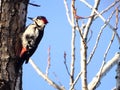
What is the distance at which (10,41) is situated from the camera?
2.33m

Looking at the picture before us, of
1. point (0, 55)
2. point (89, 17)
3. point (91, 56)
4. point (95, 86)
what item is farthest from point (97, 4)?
point (0, 55)

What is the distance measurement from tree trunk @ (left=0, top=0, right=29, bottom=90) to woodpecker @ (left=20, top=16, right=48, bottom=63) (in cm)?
12

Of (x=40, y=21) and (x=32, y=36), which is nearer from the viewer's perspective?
(x=32, y=36)

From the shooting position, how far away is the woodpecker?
2.57 m

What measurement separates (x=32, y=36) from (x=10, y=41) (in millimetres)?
500

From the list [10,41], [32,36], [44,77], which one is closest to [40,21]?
[32,36]

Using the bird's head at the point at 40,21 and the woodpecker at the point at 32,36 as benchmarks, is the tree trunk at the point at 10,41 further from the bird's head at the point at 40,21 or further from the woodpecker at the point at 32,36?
the bird's head at the point at 40,21

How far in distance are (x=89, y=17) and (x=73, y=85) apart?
1.76 feet

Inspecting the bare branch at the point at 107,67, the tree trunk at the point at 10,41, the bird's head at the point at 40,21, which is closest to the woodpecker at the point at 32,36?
the bird's head at the point at 40,21

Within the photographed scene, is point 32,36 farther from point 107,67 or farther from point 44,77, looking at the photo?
point 107,67

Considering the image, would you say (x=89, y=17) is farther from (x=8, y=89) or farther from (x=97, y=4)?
(x=8, y=89)

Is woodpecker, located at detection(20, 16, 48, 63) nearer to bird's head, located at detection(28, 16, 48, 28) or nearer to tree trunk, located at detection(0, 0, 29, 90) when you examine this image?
bird's head, located at detection(28, 16, 48, 28)

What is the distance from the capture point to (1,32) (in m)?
2.28

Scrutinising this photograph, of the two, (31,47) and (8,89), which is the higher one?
(31,47)
